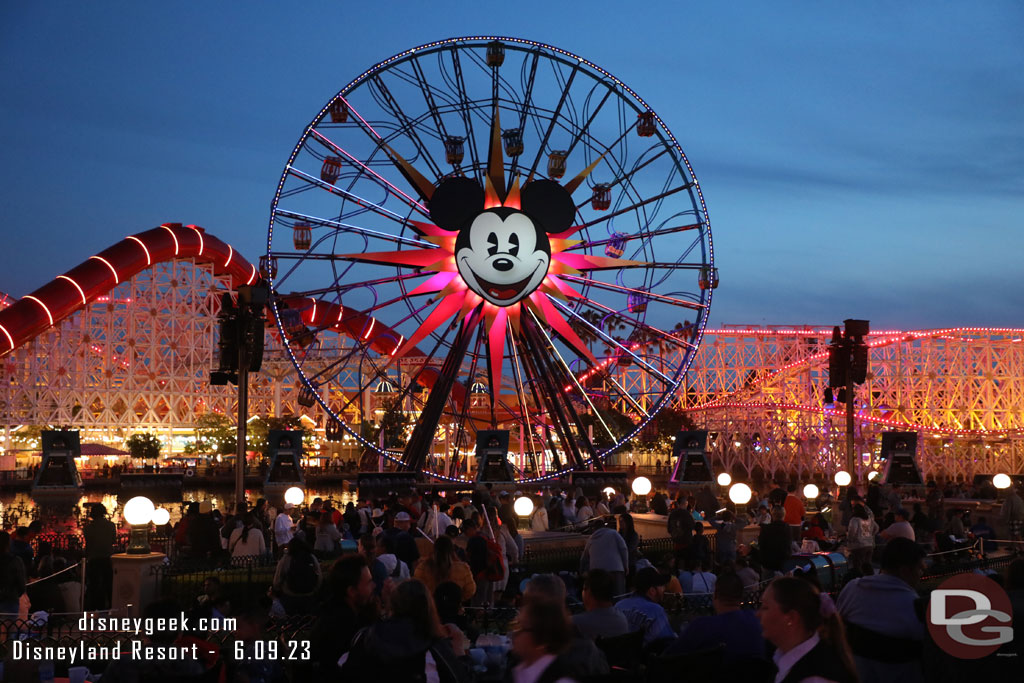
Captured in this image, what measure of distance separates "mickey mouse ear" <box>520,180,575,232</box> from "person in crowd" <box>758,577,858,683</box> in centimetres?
2631

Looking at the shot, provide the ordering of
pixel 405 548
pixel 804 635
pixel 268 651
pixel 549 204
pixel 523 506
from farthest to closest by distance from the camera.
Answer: pixel 549 204, pixel 523 506, pixel 405 548, pixel 268 651, pixel 804 635

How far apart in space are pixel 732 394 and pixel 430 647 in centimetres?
5991

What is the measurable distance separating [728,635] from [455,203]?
968 inches

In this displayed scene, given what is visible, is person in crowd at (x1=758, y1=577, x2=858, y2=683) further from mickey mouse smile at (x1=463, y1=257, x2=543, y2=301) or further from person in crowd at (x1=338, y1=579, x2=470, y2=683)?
mickey mouse smile at (x1=463, y1=257, x2=543, y2=301)

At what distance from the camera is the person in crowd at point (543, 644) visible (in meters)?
5.09

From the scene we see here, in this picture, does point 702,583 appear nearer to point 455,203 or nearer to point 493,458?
point 493,458

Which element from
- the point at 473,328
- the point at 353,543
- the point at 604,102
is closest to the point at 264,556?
the point at 353,543

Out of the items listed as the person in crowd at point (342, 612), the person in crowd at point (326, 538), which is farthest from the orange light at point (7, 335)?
the person in crowd at point (342, 612)

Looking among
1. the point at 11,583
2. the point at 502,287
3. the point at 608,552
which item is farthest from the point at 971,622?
the point at 502,287

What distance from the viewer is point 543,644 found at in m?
5.12

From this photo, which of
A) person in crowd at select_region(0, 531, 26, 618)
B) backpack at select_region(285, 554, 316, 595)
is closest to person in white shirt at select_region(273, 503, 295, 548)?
person in crowd at select_region(0, 531, 26, 618)

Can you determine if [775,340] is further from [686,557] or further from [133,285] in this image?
[686,557]

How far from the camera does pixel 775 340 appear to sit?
6556 cm

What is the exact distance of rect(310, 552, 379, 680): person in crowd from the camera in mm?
6859
